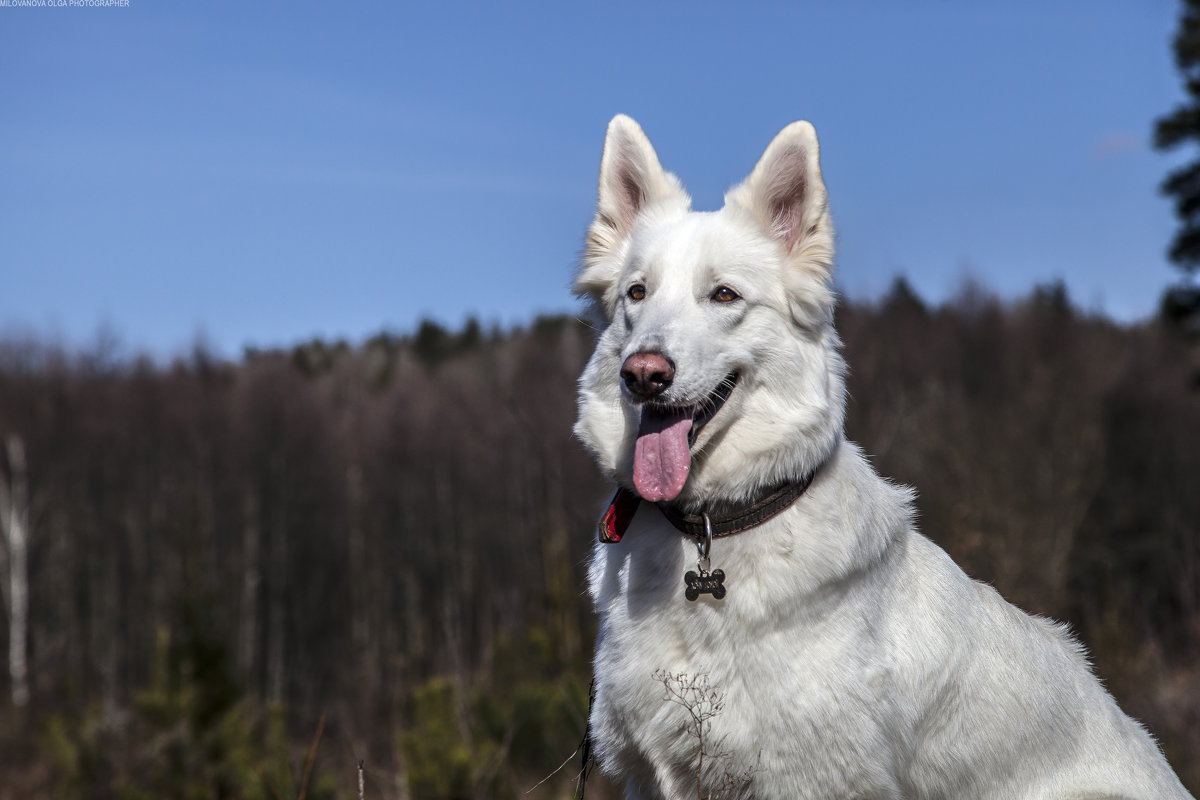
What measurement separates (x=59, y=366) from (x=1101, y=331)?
54.9m

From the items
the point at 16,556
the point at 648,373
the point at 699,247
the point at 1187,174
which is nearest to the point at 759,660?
the point at 648,373

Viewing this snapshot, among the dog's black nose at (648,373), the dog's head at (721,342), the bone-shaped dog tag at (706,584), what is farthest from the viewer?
the dog's head at (721,342)

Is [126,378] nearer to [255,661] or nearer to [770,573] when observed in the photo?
[255,661]

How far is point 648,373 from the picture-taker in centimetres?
352

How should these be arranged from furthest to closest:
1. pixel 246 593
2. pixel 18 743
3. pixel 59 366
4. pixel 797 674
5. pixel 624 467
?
pixel 59 366 < pixel 246 593 < pixel 18 743 < pixel 624 467 < pixel 797 674

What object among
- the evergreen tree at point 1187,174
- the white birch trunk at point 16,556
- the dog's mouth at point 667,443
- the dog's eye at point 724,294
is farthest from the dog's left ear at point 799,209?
the white birch trunk at point 16,556

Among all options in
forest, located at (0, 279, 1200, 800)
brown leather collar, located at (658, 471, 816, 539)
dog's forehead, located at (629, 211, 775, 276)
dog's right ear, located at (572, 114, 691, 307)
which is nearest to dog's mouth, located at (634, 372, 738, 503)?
brown leather collar, located at (658, 471, 816, 539)

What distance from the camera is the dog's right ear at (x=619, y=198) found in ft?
13.9

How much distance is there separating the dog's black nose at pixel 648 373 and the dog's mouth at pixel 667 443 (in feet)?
0.28

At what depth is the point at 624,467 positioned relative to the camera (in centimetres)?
388

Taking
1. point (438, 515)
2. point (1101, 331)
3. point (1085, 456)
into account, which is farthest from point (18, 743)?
point (1101, 331)

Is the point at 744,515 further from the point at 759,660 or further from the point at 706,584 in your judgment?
the point at 759,660

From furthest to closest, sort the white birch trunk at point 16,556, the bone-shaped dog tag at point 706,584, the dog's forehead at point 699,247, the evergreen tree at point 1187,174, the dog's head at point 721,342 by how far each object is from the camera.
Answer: the white birch trunk at point 16,556, the evergreen tree at point 1187,174, the dog's forehead at point 699,247, the dog's head at point 721,342, the bone-shaped dog tag at point 706,584

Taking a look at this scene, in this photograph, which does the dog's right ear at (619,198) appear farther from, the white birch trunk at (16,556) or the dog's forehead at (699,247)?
the white birch trunk at (16,556)
